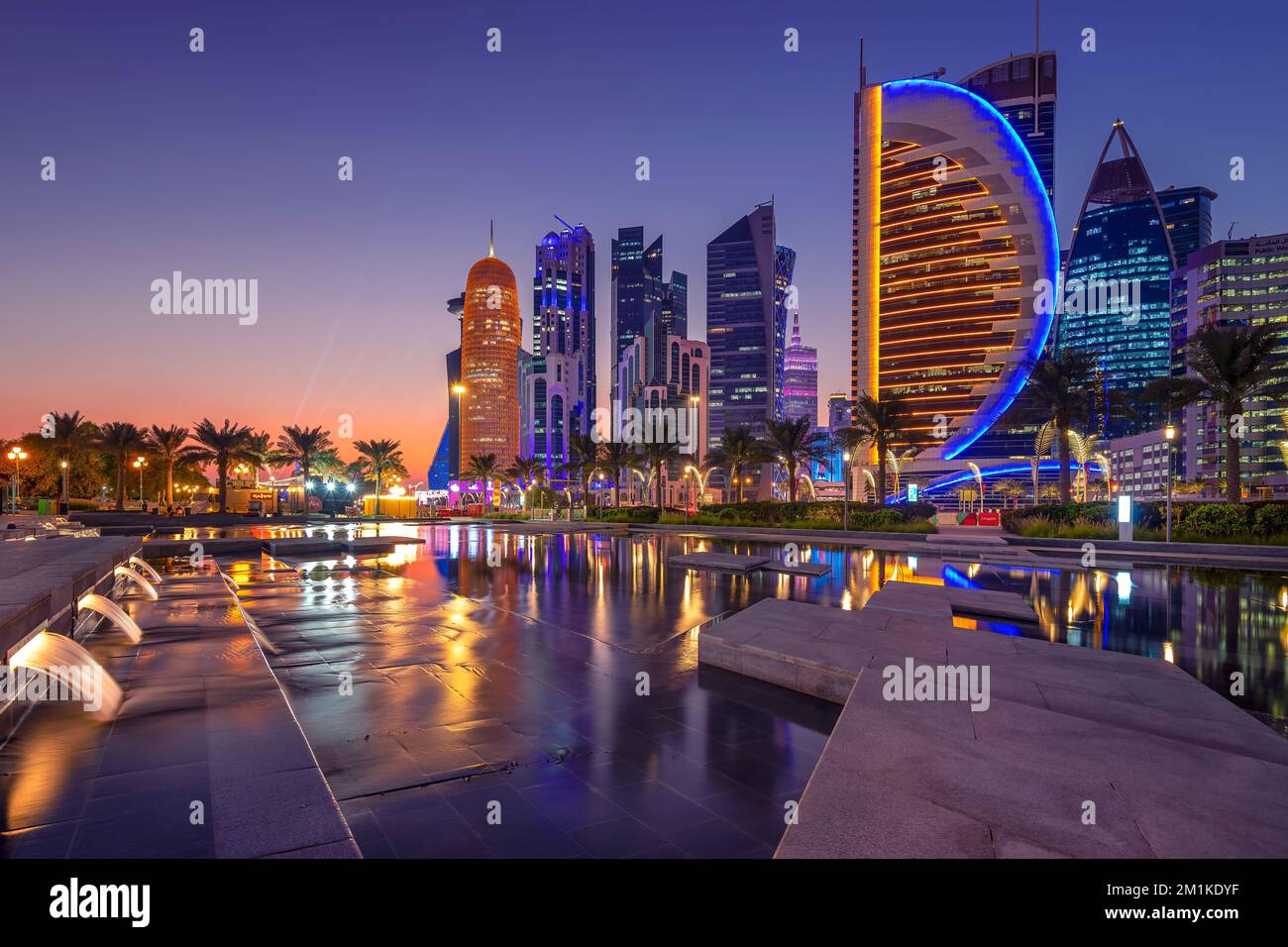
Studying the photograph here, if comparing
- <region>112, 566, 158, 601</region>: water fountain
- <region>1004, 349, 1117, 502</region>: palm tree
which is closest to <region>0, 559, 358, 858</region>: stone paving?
<region>112, 566, 158, 601</region>: water fountain

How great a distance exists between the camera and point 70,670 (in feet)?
19.5

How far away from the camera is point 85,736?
514 centimetres

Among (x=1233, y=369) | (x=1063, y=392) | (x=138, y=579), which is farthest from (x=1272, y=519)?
(x=138, y=579)

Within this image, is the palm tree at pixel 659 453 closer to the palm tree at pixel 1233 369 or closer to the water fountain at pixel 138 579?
the palm tree at pixel 1233 369

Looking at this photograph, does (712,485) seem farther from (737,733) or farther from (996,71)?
(737,733)

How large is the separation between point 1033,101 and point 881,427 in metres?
167

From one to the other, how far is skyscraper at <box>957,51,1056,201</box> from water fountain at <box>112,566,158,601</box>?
626ft

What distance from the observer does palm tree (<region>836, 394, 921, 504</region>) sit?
42844 mm

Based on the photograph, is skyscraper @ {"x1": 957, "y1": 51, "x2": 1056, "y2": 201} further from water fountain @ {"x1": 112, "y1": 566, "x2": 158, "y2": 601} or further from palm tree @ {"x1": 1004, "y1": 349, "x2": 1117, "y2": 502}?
water fountain @ {"x1": 112, "y1": 566, "x2": 158, "y2": 601}

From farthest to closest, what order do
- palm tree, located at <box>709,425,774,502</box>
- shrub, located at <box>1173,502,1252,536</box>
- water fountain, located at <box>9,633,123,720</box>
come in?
palm tree, located at <box>709,425,774,502</box> < shrub, located at <box>1173,502,1252,536</box> < water fountain, located at <box>9,633,123,720</box>

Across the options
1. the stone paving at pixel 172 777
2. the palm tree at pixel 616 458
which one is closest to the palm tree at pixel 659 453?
the palm tree at pixel 616 458

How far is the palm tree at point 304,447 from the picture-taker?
206 ft
